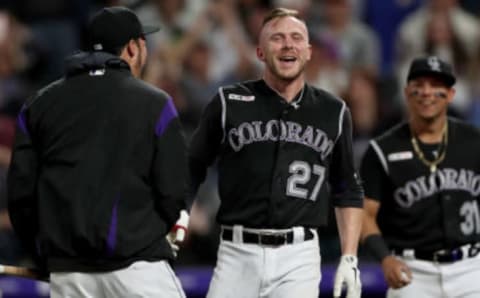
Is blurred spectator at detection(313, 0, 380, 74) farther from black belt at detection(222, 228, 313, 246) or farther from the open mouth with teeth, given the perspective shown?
black belt at detection(222, 228, 313, 246)

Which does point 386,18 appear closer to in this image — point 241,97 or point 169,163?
point 241,97

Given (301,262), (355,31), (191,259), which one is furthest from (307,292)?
(355,31)

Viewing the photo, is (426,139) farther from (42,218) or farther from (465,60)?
(465,60)

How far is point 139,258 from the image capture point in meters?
5.01

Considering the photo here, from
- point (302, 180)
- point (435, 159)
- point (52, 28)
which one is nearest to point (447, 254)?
point (435, 159)

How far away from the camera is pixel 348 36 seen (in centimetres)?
1095

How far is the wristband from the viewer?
266 inches

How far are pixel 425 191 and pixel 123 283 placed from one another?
257 cm

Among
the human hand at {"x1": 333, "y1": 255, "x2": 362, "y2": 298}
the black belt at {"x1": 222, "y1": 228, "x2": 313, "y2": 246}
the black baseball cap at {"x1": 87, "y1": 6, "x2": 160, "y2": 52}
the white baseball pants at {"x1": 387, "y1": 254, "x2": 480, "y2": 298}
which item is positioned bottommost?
the white baseball pants at {"x1": 387, "y1": 254, "x2": 480, "y2": 298}

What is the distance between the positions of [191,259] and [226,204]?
3081 mm

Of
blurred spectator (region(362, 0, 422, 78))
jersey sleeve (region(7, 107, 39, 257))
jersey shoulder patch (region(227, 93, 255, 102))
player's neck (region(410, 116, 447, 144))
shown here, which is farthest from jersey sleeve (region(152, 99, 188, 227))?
blurred spectator (region(362, 0, 422, 78))

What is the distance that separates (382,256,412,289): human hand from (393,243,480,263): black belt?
24cm

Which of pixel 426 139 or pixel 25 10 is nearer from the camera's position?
pixel 426 139

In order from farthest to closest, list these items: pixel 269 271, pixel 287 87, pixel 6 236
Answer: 1. pixel 6 236
2. pixel 287 87
3. pixel 269 271
